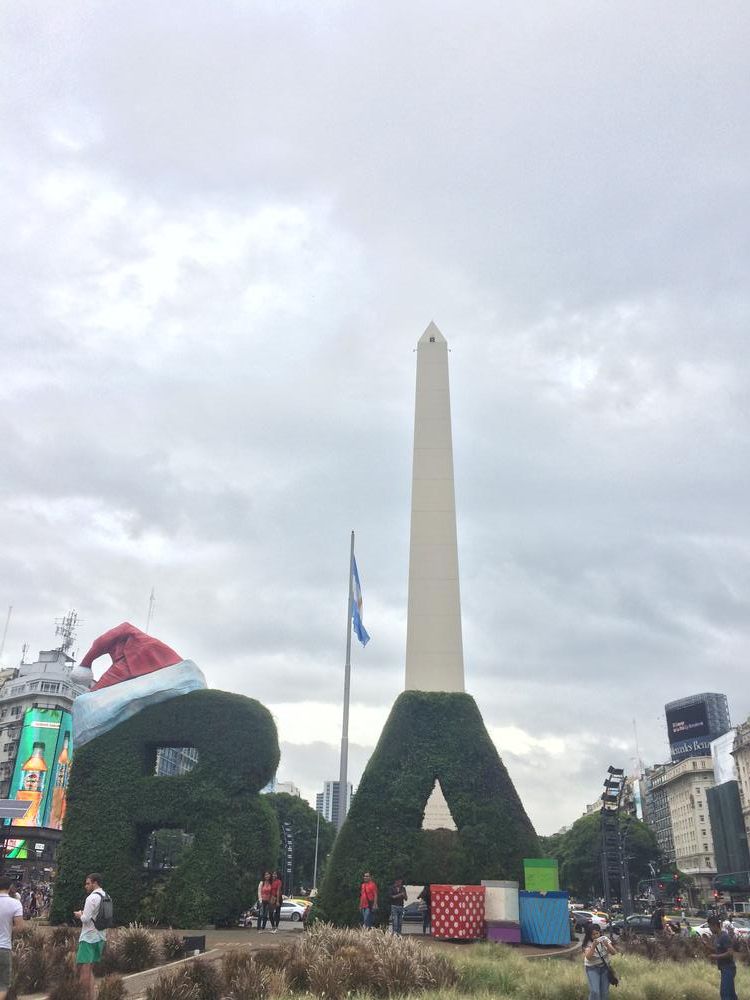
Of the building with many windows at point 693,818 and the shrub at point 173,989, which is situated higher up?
the building with many windows at point 693,818

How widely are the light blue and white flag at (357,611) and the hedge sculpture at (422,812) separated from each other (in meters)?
4.17

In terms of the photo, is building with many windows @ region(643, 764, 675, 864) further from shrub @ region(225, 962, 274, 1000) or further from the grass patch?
shrub @ region(225, 962, 274, 1000)

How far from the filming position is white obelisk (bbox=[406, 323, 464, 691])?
105ft

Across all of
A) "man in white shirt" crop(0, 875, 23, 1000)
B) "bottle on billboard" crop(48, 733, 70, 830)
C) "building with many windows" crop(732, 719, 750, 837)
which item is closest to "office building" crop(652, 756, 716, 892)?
"building with many windows" crop(732, 719, 750, 837)

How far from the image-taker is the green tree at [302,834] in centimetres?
8319

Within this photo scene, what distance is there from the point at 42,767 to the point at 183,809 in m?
60.0

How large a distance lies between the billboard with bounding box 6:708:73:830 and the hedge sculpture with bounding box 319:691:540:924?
2319 inches

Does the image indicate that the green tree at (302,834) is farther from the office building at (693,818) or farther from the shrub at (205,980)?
the shrub at (205,980)

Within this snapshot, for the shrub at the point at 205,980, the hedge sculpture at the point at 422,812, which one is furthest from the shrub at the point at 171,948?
the hedge sculpture at the point at 422,812

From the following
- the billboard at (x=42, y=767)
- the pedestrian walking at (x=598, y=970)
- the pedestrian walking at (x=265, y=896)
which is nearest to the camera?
the pedestrian walking at (x=598, y=970)

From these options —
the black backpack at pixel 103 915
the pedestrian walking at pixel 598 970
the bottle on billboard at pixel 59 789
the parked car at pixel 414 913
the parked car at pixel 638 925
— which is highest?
the bottle on billboard at pixel 59 789

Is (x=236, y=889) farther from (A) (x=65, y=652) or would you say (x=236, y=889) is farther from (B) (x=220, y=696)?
(A) (x=65, y=652)

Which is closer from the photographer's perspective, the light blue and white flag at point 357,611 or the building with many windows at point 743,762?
the light blue and white flag at point 357,611

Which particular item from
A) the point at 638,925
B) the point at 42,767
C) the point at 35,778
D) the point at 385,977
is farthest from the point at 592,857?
the point at 385,977
